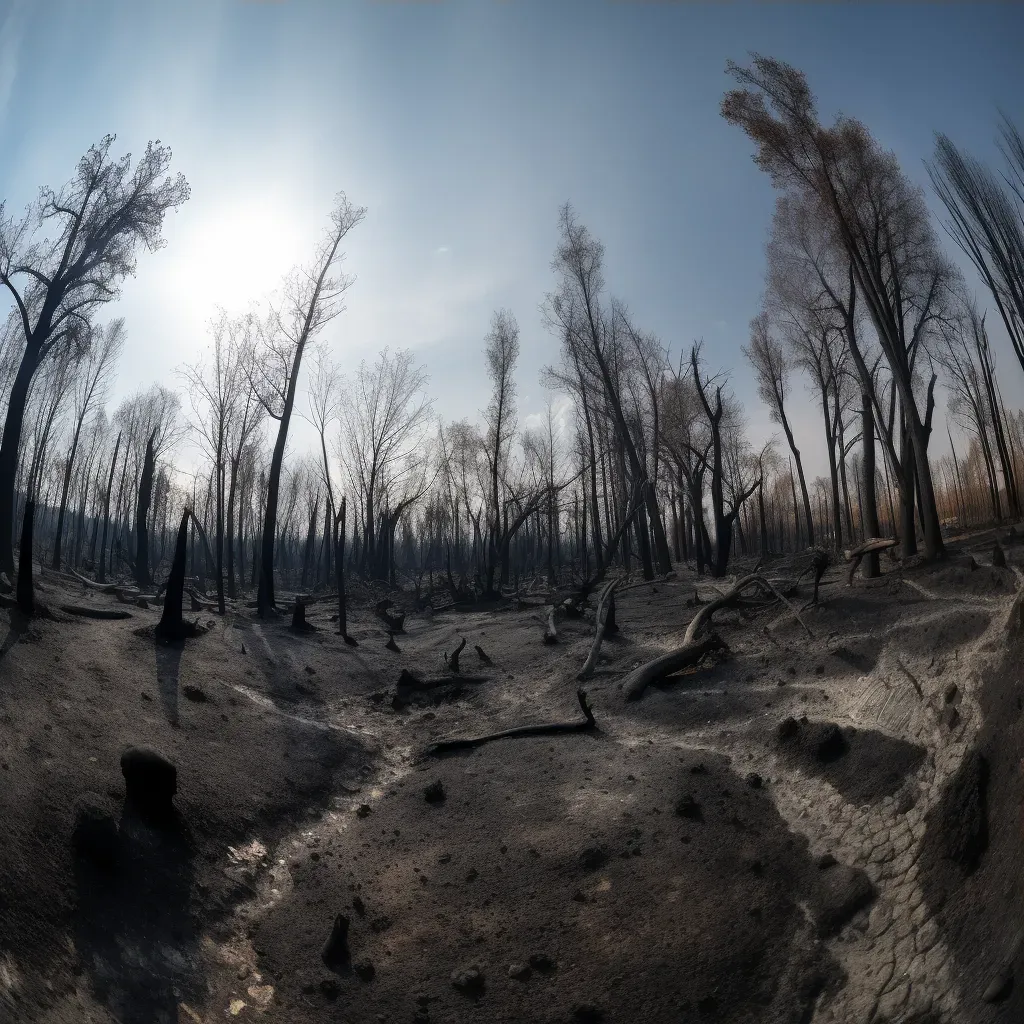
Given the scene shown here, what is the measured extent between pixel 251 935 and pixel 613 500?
2796cm

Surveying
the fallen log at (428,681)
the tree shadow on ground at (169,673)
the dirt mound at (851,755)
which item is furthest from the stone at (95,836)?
the fallen log at (428,681)

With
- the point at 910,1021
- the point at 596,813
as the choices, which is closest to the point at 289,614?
the point at 596,813

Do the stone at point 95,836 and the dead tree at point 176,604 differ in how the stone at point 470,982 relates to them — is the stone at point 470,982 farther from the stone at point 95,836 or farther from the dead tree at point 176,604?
the dead tree at point 176,604

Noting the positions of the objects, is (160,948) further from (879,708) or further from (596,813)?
(879,708)

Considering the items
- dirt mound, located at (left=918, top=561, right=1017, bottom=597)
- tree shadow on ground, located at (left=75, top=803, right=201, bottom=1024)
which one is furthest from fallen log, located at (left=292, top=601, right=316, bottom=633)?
dirt mound, located at (left=918, top=561, right=1017, bottom=597)

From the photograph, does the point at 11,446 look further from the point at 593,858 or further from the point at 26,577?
the point at 593,858

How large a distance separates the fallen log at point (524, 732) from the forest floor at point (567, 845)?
0.51 ft

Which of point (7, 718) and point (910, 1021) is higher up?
point (7, 718)

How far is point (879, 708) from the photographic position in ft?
19.1

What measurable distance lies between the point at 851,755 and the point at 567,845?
2.43 meters

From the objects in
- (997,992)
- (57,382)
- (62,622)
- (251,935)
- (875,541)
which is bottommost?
(251,935)

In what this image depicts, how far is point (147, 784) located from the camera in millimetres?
5105

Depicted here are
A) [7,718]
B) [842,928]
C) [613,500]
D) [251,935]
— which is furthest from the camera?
[613,500]

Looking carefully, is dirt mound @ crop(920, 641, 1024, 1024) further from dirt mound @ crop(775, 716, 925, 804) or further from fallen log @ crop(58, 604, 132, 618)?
fallen log @ crop(58, 604, 132, 618)
